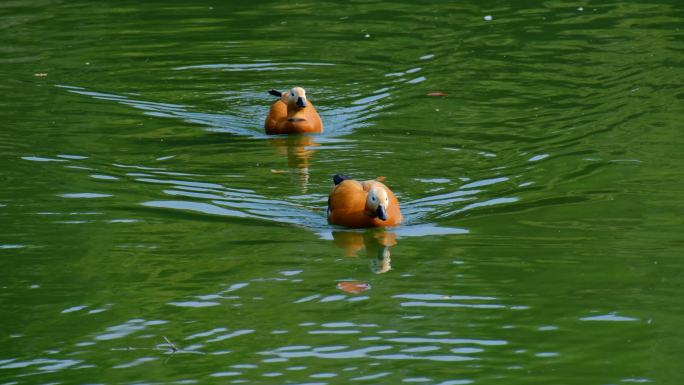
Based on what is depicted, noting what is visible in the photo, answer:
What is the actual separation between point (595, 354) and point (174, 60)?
12.5 meters

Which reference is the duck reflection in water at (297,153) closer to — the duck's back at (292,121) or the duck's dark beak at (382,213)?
the duck's back at (292,121)

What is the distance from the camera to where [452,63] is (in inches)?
760

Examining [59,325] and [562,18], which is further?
[562,18]

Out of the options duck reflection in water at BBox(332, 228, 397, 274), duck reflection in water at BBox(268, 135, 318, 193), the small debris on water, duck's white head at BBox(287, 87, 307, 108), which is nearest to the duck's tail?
duck reflection in water at BBox(268, 135, 318, 193)

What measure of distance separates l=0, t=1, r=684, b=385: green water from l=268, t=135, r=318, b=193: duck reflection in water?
0.06 meters

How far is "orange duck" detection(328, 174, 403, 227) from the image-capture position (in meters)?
12.4

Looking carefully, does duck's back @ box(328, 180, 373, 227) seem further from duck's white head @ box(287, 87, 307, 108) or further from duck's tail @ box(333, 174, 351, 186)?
duck's white head @ box(287, 87, 307, 108)

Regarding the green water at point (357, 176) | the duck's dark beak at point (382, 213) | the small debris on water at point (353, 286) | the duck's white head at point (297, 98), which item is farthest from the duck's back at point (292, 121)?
the small debris on water at point (353, 286)

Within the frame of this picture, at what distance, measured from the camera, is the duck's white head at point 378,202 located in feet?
39.9

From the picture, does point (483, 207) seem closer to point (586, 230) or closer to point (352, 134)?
point (586, 230)

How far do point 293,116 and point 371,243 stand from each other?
15.2 feet

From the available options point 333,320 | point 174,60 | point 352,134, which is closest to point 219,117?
point 352,134

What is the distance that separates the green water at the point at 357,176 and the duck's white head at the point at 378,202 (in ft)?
0.80

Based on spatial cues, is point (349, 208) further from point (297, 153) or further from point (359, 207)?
point (297, 153)
